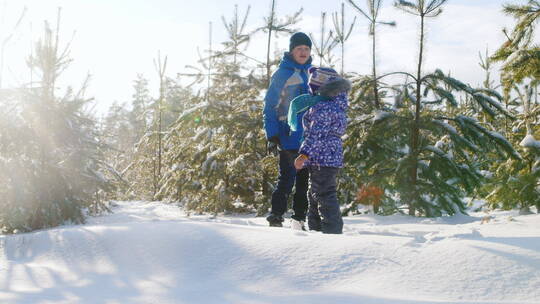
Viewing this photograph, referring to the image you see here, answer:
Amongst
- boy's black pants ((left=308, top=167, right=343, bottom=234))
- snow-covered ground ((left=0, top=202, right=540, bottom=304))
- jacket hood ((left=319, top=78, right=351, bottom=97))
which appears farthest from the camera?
boy's black pants ((left=308, top=167, right=343, bottom=234))

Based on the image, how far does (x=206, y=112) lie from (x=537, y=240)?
570cm

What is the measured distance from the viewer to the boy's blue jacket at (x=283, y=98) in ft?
14.5

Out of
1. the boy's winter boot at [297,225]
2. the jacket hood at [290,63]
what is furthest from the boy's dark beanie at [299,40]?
the boy's winter boot at [297,225]

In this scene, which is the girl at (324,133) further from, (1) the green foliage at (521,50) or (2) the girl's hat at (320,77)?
(1) the green foliage at (521,50)

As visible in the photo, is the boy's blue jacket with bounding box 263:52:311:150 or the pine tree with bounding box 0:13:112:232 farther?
the pine tree with bounding box 0:13:112:232

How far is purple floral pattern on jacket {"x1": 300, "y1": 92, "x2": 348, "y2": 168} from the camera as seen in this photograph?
3689 mm

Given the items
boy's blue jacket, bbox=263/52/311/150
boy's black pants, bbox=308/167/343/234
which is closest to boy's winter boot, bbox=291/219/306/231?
boy's black pants, bbox=308/167/343/234

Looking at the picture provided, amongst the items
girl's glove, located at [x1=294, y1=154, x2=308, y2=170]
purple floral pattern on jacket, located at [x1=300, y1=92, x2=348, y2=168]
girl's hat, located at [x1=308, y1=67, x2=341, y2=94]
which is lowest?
girl's glove, located at [x1=294, y1=154, x2=308, y2=170]

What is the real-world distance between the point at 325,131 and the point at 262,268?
1.59 m

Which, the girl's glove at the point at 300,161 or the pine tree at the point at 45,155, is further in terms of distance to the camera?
the pine tree at the point at 45,155

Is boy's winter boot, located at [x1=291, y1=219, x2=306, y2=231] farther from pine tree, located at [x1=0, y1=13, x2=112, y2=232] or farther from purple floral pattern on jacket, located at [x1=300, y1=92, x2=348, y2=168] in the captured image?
pine tree, located at [x1=0, y1=13, x2=112, y2=232]

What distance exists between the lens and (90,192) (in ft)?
23.0

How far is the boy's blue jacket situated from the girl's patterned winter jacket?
25.2 inches

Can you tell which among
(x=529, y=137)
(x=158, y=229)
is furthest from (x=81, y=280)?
(x=529, y=137)
